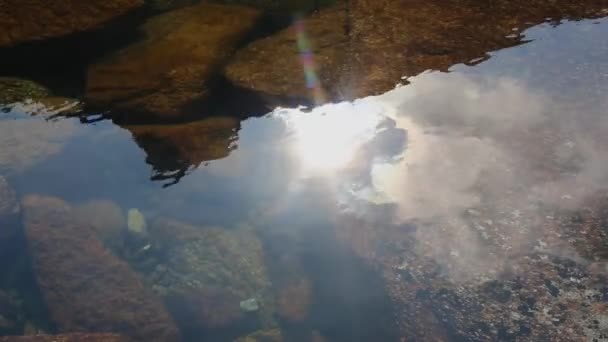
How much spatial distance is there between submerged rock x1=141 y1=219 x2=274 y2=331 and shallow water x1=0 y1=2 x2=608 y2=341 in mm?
43

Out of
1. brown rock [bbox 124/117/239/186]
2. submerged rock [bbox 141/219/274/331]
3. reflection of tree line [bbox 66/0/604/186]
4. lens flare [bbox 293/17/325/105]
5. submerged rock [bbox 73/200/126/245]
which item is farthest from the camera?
lens flare [bbox 293/17/325/105]

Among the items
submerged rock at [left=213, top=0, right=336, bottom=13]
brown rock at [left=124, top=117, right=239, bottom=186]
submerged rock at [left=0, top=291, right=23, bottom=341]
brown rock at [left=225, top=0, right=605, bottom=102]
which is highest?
submerged rock at [left=213, top=0, right=336, bottom=13]

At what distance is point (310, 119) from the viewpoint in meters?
3.88

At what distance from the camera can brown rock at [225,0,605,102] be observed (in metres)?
4.14

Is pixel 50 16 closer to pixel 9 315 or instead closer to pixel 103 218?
pixel 103 218

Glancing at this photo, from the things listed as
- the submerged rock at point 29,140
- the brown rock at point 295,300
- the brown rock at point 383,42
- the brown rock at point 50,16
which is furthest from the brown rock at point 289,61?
the brown rock at point 50,16

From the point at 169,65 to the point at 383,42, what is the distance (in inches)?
84.3

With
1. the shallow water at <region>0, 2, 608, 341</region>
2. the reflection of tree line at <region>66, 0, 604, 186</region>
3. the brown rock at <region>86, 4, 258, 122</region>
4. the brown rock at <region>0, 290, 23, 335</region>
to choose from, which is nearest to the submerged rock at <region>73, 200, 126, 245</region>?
the shallow water at <region>0, 2, 608, 341</region>

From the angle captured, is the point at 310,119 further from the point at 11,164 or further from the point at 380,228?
the point at 11,164

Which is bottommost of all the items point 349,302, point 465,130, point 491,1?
point 349,302

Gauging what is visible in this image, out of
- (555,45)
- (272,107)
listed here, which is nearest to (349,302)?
(272,107)

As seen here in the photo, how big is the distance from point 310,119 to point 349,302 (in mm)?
1695

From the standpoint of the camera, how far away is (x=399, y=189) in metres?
3.22

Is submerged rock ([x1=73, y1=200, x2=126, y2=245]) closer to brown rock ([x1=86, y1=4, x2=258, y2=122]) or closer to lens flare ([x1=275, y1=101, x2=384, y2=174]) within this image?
brown rock ([x1=86, y1=4, x2=258, y2=122])
